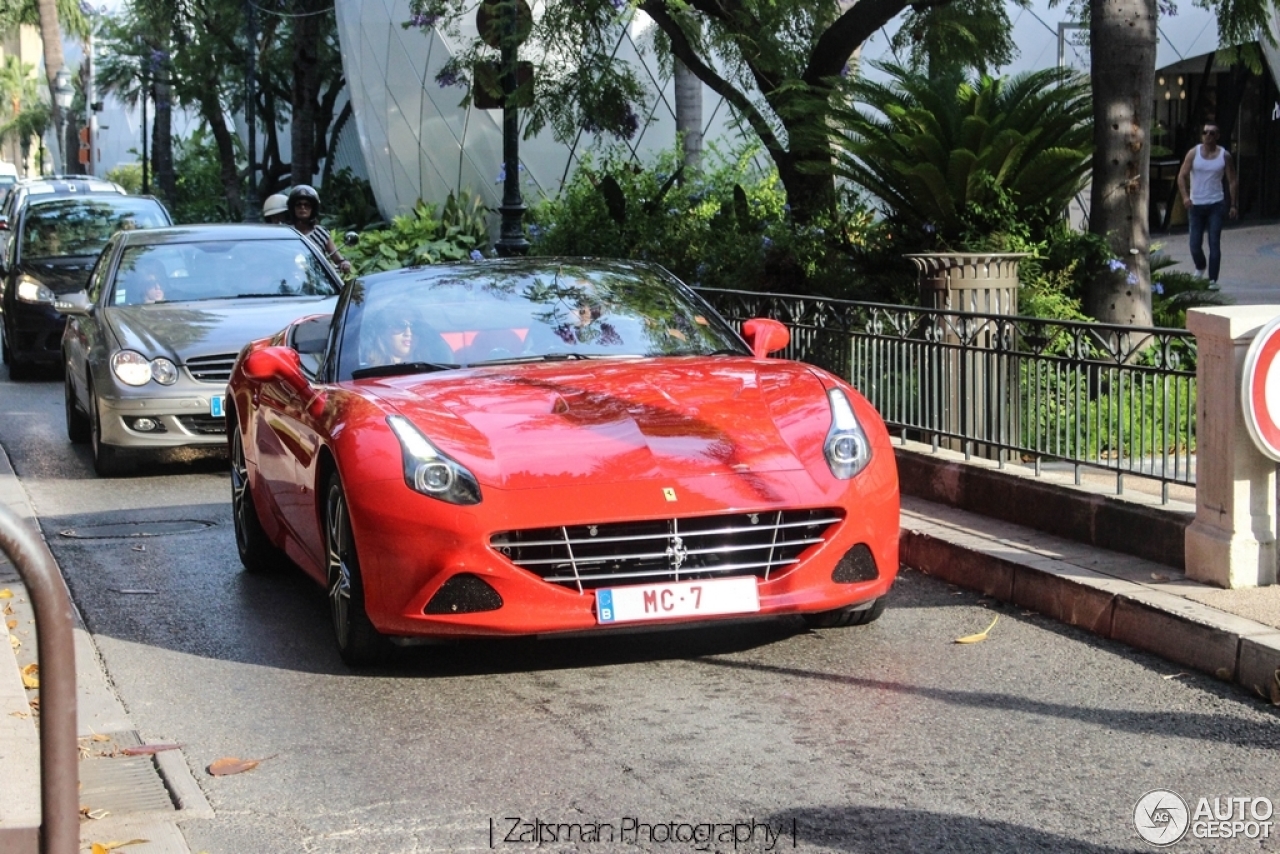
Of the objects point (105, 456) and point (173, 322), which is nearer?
point (105, 456)

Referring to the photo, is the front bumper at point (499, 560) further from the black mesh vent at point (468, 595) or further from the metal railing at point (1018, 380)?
the metal railing at point (1018, 380)

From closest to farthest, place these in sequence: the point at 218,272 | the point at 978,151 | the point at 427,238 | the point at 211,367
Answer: the point at 211,367
the point at 218,272
the point at 978,151
the point at 427,238

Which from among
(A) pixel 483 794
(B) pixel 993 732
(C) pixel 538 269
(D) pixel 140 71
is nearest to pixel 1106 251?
(C) pixel 538 269

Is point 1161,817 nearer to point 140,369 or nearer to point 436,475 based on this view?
point 436,475

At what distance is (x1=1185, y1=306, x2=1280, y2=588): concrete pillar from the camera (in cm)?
689

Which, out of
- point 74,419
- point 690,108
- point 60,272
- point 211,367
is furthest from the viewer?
point 690,108

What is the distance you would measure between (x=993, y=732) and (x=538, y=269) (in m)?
3.41

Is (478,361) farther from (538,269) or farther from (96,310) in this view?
(96,310)

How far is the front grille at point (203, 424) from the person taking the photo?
11.9 meters

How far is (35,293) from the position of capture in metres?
18.9

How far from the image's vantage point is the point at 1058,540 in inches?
318

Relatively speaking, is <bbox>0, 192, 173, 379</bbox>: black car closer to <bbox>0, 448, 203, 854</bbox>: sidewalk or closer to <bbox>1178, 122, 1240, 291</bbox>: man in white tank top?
<bbox>1178, 122, 1240, 291</bbox>: man in white tank top

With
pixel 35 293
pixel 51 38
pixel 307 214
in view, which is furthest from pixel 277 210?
pixel 51 38

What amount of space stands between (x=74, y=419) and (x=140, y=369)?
2.18 metres
